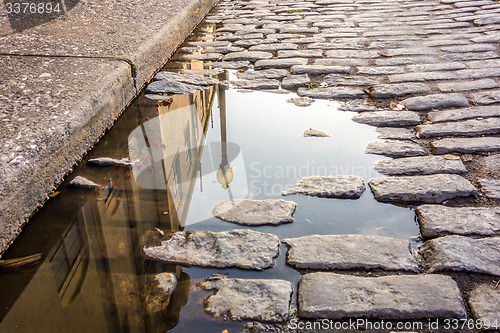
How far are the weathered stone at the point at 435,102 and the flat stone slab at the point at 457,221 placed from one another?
1176 millimetres

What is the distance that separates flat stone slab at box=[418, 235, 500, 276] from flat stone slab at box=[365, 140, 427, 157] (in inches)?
29.4

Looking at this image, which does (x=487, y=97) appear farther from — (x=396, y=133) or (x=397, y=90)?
(x=396, y=133)

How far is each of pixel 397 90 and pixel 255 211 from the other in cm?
177

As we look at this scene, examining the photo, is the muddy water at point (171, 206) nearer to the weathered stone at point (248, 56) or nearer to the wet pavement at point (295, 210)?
the wet pavement at point (295, 210)

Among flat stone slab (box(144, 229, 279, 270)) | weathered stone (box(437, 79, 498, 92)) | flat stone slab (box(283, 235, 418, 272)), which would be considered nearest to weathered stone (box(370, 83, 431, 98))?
weathered stone (box(437, 79, 498, 92))

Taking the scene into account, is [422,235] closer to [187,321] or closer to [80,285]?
[187,321]

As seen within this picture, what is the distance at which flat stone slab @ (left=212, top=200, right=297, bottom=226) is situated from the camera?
1.87 m

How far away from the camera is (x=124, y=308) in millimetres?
1451

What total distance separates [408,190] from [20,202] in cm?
166

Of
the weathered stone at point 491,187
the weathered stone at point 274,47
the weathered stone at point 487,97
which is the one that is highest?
the weathered stone at point 274,47

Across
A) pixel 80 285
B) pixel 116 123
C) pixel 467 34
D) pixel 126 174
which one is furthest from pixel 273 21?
pixel 80 285

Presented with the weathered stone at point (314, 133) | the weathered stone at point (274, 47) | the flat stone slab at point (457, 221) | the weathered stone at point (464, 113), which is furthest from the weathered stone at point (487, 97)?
the weathered stone at point (274, 47)

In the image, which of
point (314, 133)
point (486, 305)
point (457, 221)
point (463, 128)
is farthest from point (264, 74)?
point (486, 305)

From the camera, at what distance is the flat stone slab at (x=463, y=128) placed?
255 cm
